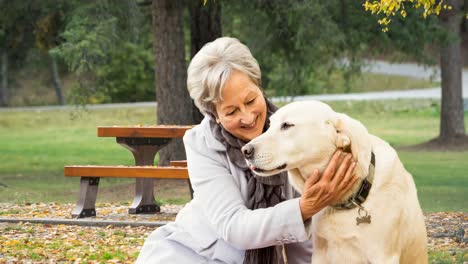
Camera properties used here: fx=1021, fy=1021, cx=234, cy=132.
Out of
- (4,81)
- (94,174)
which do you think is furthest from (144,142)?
(4,81)

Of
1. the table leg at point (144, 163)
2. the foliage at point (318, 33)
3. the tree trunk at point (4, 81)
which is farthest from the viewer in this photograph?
the tree trunk at point (4, 81)

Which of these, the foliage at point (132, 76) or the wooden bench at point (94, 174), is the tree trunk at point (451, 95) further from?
the foliage at point (132, 76)

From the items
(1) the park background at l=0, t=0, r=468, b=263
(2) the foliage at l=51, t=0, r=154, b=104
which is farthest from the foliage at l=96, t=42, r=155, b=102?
(2) the foliage at l=51, t=0, r=154, b=104

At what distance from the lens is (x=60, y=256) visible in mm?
8023

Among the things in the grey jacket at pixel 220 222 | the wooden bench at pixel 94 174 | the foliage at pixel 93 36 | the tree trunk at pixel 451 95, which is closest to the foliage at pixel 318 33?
the foliage at pixel 93 36

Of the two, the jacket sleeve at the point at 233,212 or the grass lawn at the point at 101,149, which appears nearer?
the jacket sleeve at the point at 233,212

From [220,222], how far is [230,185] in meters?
0.17

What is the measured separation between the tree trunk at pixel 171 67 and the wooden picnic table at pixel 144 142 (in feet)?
9.05

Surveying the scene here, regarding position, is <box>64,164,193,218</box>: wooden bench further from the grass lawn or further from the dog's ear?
the dog's ear

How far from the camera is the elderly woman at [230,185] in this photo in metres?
3.95

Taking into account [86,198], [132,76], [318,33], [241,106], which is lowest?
[132,76]

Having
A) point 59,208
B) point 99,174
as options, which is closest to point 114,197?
point 59,208

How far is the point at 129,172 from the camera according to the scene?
9.95 metres

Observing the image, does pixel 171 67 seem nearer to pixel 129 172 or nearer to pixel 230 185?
pixel 129 172
